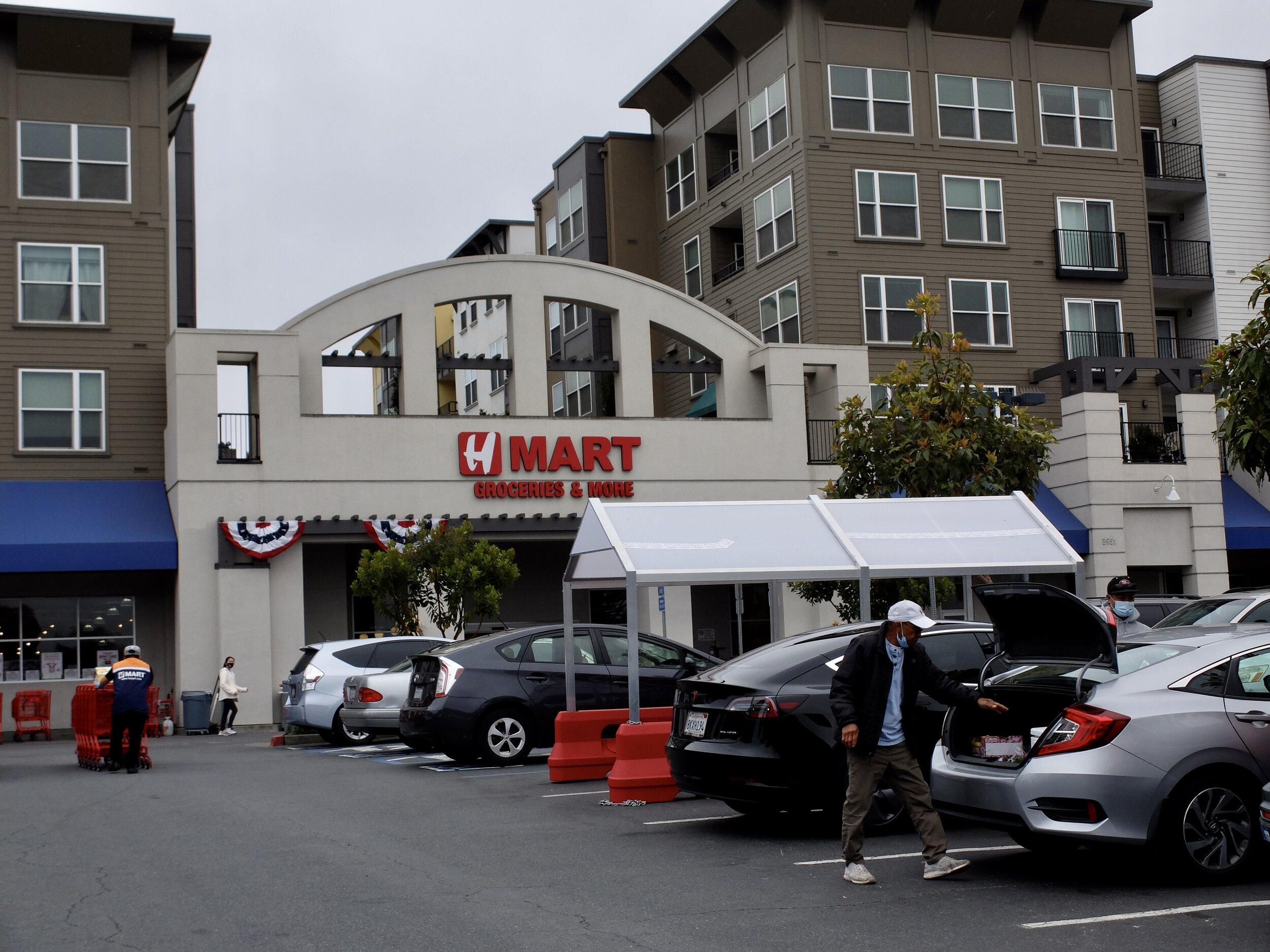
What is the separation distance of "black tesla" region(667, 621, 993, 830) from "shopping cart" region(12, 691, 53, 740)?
1949 centimetres

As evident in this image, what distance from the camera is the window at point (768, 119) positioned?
3506cm

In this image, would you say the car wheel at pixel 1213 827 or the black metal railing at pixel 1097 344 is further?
the black metal railing at pixel 1097 344

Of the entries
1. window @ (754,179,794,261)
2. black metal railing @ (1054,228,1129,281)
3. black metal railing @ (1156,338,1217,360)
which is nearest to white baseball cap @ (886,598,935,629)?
window @ (754,179,794,261)

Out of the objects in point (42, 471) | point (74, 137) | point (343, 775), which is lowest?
point (343, 775)

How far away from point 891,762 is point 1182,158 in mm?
34283

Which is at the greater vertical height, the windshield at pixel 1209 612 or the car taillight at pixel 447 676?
the windshield at pixel 1209 612

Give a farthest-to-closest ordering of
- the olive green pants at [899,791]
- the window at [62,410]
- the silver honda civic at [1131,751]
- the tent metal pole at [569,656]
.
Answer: the window at [62,410] < the tent metal pole at [569,656] < the olive green pants at [899,791] < the silver honda civic at [1131,751]

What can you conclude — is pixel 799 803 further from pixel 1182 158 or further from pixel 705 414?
pixel 1182 158

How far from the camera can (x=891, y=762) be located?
28.9 ft

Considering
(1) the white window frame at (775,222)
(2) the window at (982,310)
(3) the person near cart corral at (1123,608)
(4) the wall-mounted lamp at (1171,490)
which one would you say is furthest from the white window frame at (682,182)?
(3) the person near cart corral at (1123,608)

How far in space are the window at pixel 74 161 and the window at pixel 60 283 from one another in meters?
1.19

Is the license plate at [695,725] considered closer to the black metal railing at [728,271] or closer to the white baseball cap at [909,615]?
the white baseball cap at [909,615]

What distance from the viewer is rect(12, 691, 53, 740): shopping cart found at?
27219 millimetres

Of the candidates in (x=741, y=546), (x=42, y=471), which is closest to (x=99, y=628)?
(x=42, y=471)
